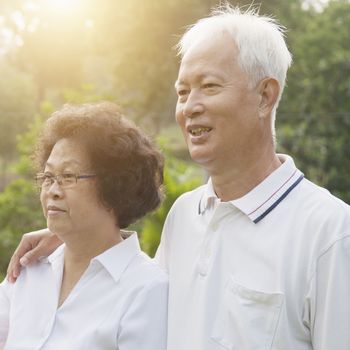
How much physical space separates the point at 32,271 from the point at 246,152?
0.96m

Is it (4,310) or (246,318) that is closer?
(246,318)

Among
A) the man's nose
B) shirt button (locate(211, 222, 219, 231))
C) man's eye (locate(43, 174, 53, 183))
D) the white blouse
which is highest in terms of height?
the man's nose

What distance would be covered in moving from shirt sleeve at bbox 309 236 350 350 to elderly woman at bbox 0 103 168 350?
0.57m

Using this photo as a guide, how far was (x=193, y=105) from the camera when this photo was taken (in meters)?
2.17

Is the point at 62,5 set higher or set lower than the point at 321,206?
lower

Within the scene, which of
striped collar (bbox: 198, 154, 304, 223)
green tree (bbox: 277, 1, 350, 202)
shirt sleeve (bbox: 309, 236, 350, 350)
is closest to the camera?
shirt sleeve (bbox: 309, 236, 350, 350)

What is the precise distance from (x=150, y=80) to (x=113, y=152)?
71.0 ft

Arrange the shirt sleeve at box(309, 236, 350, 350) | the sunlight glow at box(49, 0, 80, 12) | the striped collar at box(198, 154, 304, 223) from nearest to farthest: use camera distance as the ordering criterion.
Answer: the shirt sleeve at box(309, 236, 350, 350) → the striped collar at box(198, 154, 304, 223) → the sunlight glow at box(49, 0, 80, 12)

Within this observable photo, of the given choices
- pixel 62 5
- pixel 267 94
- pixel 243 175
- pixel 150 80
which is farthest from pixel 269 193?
pixel 62 5

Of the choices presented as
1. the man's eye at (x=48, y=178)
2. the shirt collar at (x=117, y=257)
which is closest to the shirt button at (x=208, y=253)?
the shirt collar at (x=117, y=257)

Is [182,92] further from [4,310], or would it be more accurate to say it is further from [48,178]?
[4,310]

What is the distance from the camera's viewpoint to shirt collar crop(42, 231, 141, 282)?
238 cm

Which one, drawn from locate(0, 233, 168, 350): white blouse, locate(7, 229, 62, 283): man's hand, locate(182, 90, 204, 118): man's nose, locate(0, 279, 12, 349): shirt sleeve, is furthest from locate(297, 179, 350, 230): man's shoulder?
locate(0, 279, 12, 349): shirt sleeve

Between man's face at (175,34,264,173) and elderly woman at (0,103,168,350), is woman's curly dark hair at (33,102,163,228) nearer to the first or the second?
elderly woman at (0,103,168,350)
